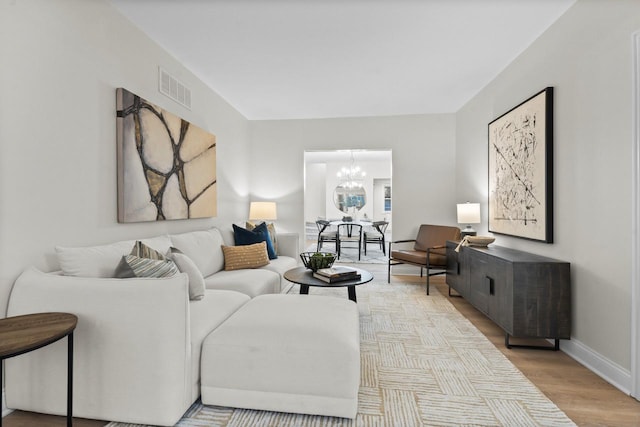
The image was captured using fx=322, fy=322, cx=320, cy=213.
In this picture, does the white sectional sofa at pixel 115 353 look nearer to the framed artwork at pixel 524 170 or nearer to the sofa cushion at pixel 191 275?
the sofa cushion at pixel 191 275

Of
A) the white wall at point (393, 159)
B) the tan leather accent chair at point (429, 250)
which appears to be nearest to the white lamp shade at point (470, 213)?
the tan leather accent chair at point (429, 250)

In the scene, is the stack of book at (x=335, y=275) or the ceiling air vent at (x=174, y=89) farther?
the ceiling air vent at (x=174, y=89)

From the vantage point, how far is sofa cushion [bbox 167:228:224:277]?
3028 mm

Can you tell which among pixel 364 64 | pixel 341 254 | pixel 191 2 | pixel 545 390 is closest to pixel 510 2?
pixel 364 64

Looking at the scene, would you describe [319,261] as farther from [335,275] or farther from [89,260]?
[89,260]

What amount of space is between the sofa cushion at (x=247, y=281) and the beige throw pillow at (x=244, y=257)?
0.11m

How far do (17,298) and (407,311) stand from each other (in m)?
3.18

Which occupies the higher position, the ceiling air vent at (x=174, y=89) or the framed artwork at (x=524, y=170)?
the ceiling air vent at (x=174, y=89)

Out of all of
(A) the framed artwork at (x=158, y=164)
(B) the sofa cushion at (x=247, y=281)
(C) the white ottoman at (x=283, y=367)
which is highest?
(A) the framed artwork at (x=158, y=164)

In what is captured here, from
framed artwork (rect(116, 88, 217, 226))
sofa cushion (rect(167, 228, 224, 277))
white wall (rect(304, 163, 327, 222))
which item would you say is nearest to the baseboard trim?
sofa cushion (rect(167, 228, 224, 277))

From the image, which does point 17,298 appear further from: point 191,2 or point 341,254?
point 341,254

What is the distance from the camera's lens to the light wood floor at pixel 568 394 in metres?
1.68

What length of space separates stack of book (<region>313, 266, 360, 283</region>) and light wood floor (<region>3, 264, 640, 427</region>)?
130cm

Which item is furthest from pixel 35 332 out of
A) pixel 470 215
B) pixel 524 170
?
pixel 470 215
